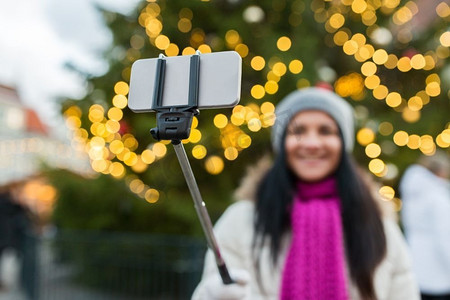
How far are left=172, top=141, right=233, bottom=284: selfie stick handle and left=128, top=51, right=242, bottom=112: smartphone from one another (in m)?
0.10

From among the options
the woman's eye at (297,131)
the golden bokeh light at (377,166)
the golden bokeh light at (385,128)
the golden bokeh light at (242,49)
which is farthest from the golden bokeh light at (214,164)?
the woman's eye at (297,131)

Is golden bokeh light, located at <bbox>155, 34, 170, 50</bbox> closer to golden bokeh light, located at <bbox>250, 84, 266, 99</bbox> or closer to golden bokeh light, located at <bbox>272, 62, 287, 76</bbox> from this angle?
golden bokeh light, located at <bbox>250, 84, 266, 99</bbox>

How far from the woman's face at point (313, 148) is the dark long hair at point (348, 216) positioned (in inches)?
2.0

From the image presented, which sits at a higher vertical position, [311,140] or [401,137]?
[401,137]

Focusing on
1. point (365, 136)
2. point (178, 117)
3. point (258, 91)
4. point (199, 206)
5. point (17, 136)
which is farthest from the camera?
point (17, 136)

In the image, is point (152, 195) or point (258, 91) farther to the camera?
point (152, 195)

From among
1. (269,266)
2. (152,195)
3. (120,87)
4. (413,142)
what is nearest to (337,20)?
(413,142)

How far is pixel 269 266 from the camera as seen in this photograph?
1.75 m

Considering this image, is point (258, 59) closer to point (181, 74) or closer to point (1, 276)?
point (181, 74)

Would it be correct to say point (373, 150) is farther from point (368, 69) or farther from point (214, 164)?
point (214, 164)

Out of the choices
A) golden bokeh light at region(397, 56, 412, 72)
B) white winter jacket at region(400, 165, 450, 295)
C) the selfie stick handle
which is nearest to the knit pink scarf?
the selfie stick handle

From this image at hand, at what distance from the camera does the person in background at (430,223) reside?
3609 mm

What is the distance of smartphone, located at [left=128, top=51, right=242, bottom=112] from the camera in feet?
3.13

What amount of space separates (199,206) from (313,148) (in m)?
0.89
